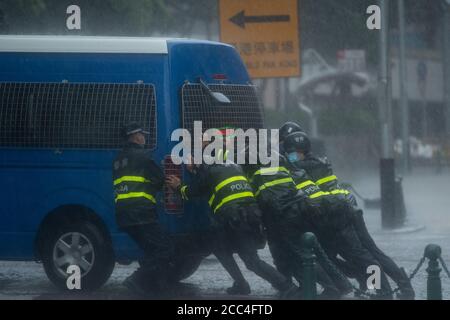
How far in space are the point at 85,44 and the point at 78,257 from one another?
2.17 m

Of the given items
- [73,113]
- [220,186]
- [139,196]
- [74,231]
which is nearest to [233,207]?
[220,186]

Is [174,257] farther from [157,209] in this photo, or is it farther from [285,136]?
[285,136]

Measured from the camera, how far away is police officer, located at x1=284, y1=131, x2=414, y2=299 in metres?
11.0

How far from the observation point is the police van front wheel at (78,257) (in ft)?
37.1

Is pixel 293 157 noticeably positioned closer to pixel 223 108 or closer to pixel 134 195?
pixel 223 108

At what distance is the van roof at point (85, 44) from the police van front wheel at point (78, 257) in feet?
5.88

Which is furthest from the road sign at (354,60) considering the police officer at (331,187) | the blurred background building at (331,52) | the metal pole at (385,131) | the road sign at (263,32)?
the police officer at (331,187)

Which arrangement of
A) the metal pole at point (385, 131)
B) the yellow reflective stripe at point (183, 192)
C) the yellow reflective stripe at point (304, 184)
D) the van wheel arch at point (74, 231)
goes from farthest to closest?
the metal pole at point (385, 131) < the van wheel arch at point (74, 231) < the yellow reflective stripe at point (304, 184) < the yellow reflective stripe at point (183, 192)

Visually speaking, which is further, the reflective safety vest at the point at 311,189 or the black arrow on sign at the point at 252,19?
the black arrow on sign at the point at 252,19

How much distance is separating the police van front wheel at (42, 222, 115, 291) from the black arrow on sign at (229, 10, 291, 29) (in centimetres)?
936

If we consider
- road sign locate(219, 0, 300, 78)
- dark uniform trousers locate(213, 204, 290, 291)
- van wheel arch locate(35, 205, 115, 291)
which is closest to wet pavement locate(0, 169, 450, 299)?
van wheel arch locate(35, 205, 115, 291)

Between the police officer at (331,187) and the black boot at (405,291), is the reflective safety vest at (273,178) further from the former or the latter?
the black boot at (405,291)

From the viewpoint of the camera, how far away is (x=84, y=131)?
1134 cm

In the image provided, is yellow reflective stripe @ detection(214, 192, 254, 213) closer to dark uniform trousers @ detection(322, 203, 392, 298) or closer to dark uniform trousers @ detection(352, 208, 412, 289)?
dark uniform trousers @ detection(322, 203, 392, 298)
